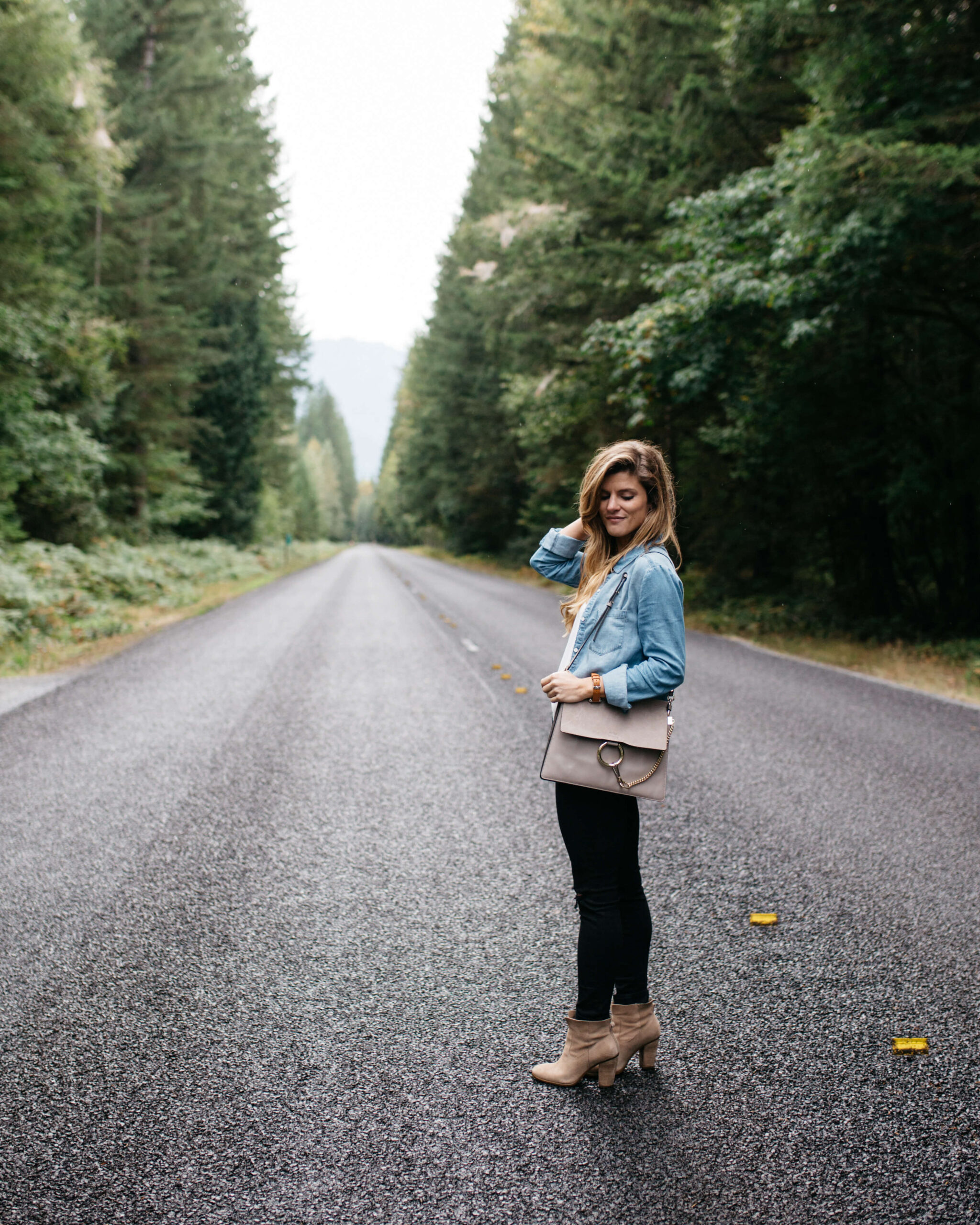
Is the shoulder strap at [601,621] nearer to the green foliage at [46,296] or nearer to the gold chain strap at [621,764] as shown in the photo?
the gold chain strap at [621,764]

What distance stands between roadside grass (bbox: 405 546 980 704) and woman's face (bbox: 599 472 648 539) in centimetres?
725

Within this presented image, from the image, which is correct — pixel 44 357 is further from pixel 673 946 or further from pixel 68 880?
pixel 673 946

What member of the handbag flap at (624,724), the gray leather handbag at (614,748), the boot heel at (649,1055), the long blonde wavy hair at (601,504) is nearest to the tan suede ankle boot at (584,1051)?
the boot heel at (649,1055)

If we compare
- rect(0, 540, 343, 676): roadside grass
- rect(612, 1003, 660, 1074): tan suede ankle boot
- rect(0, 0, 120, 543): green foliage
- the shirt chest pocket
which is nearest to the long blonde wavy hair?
the shirt chest pocket

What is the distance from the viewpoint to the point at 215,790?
203 inches

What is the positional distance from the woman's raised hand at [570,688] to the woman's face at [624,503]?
0.48m

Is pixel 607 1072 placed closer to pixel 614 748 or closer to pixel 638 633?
pixel 614 748

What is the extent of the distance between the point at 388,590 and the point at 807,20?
1700 centimetres

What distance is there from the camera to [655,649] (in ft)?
7.58

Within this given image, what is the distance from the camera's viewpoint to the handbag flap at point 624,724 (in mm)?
2338

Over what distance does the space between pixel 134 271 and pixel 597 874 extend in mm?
23288

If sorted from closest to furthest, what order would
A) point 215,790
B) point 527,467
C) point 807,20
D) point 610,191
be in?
point 215,790 < point 807,20 < point 610,191 < point 527,467

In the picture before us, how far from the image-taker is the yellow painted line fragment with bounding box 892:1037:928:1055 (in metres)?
2.56

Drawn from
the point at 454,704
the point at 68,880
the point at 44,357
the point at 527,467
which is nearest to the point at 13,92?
the point at 44,357
